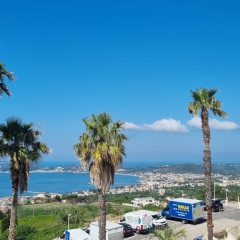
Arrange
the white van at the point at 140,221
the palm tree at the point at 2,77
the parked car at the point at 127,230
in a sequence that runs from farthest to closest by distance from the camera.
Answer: the white van at the point at 140,221 < the parked car at the point at 127,230 < the palm tree at the point at 2,77

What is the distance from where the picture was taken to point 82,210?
1187 inches

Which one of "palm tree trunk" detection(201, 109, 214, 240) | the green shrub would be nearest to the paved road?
"palm tree trunk" detection(201, 109, 214, 240)

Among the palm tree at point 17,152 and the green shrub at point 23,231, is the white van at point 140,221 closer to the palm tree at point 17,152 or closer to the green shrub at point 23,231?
the green shrub at point 23,231

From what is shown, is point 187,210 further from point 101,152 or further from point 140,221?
point 101,152

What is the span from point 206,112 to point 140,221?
11635 millimetres

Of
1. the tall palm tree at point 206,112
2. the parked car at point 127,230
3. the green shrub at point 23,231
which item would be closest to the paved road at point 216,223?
the parked car at point 127,230

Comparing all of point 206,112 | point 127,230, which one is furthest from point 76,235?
point 206,112

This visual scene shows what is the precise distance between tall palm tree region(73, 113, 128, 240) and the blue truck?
1577 centimetres

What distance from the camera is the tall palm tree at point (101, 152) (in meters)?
13.5

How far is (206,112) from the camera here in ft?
58.8

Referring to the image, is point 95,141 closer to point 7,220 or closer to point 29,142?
point 29,142

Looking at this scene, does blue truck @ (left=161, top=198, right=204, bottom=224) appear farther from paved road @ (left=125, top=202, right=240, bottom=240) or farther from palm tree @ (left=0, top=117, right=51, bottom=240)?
palm tree @ (left=0, top=117, right=51, bottom=240)

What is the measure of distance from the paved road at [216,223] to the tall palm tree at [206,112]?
494 cm

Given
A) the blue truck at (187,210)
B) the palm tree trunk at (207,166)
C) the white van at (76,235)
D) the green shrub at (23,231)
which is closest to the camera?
the palm tree trunk at (207,166)
